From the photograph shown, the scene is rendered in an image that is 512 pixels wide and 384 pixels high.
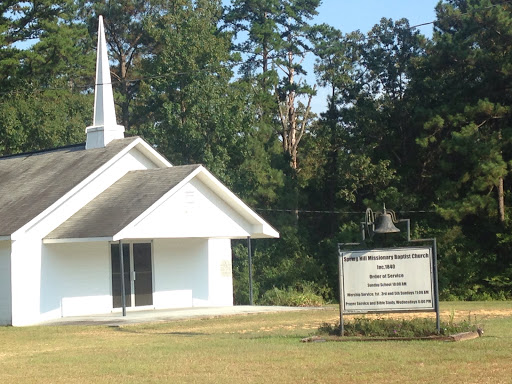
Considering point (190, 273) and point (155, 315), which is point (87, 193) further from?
point (190, 273)

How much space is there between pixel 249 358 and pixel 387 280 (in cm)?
333

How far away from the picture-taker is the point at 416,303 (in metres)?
16.3

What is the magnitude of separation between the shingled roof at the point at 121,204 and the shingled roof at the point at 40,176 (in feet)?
2.71

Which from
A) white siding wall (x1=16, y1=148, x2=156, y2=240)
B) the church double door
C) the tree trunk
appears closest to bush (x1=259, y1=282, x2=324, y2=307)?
the church double door

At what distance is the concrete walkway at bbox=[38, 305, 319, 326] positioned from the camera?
24.2m

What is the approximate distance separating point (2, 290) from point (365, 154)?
74.7 ft

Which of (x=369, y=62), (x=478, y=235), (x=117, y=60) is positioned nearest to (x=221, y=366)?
(x=478, y=235)

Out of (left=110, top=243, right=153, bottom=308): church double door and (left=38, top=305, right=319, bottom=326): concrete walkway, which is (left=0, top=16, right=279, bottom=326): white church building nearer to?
(left=110, top=243, right=153, bottom=308): church double door

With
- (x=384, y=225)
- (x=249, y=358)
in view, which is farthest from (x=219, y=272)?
(x=249, y=358)

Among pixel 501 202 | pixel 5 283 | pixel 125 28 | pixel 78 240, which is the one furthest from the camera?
pixel 125 28

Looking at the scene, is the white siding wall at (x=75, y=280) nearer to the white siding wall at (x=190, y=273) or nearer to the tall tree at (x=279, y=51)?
the white siding wall at (x=190, y=273)

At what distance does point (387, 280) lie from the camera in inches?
648

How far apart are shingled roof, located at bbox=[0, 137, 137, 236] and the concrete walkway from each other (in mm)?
3136

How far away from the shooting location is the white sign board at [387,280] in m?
16.3
